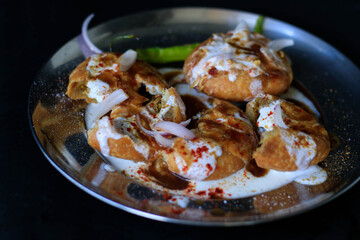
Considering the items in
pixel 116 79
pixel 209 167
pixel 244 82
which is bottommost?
pixel 209 167

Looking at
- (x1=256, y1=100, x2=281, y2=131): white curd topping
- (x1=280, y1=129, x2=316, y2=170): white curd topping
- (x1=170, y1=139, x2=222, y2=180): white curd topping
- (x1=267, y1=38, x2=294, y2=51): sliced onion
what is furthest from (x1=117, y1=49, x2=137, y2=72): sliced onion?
(x1=280, y1=129, x2=316, y2=170): white curd topping

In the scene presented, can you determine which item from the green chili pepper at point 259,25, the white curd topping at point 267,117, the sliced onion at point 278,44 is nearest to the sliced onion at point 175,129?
the white curd topping at point 267,117

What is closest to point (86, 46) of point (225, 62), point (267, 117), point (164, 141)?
point (225, 62)

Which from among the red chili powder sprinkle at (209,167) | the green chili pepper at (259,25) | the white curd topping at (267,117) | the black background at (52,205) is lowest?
the black background at (52,205)

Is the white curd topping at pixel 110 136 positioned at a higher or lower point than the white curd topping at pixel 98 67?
lower

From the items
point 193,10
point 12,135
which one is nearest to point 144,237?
point 12,135

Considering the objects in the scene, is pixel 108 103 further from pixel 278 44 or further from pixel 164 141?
pixel 278 44

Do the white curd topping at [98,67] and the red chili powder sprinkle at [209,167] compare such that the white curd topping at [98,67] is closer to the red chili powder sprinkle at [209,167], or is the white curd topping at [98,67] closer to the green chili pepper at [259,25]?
the red chili powder sprinkle at [209,167]
